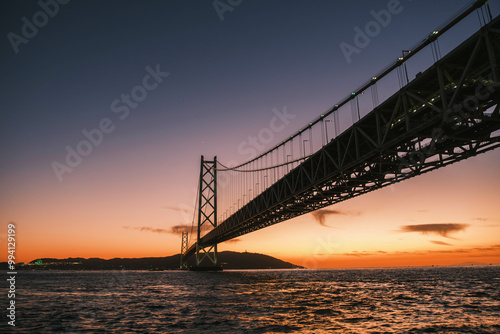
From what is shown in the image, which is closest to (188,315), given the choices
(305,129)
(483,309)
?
(483,309)

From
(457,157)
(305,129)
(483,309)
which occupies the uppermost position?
(305,129)

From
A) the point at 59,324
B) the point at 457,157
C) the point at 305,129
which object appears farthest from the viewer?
the point at 305,129

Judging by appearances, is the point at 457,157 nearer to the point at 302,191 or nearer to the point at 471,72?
the point at 471,72

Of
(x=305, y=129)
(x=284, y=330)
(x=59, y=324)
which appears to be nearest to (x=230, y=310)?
(x=284, y=330)

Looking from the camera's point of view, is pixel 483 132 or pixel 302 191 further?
pixel 302 191

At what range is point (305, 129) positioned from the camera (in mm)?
36688

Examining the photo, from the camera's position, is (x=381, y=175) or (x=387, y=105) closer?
(x=387, y=105)

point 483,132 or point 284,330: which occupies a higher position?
point 483,132

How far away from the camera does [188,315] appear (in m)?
16.2

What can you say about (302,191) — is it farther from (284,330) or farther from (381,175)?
(284,330)

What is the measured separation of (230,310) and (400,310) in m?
8.20

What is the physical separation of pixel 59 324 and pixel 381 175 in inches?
863

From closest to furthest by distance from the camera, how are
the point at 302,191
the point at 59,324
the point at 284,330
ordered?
1. the point at 284,330
2. the point at 59,324
3. the point at 302,191

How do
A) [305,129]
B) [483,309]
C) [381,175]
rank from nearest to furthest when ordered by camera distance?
1. [483,309]
2. [381,175]
3. [305,129]
